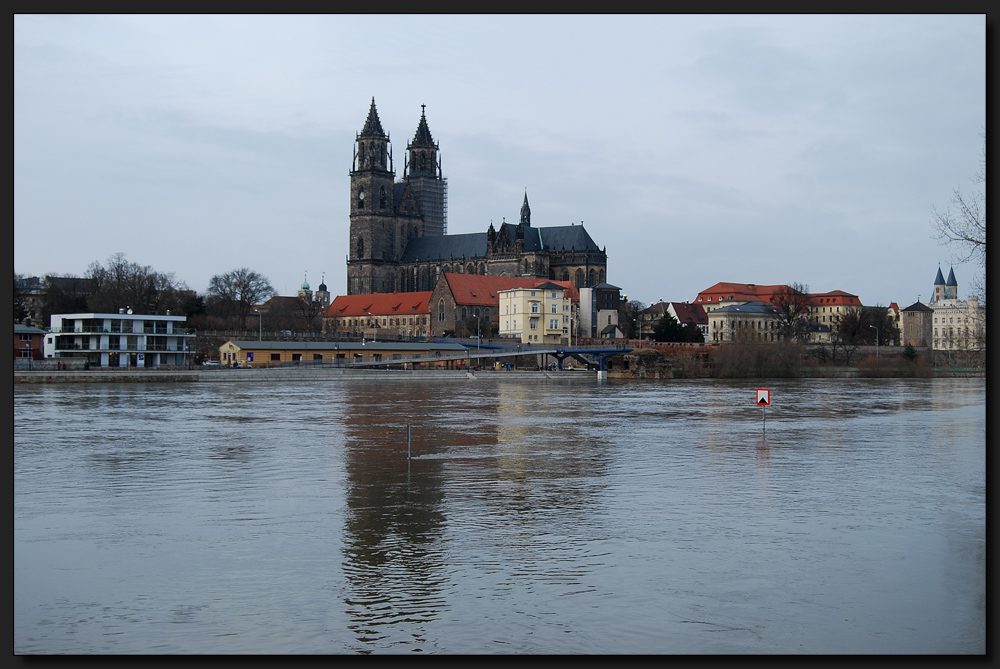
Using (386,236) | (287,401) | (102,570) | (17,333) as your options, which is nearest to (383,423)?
(287,401)

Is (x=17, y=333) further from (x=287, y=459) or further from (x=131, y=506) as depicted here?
(x=131, y=506)

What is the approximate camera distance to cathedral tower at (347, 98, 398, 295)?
523 feet

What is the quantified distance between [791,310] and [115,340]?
76933 mm

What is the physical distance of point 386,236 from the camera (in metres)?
162

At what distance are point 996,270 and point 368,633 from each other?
24.3 feet

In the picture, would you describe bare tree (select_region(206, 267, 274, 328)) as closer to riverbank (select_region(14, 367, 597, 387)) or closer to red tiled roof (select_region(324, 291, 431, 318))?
red tiled roof (select_region(324, 291, 431, 318))

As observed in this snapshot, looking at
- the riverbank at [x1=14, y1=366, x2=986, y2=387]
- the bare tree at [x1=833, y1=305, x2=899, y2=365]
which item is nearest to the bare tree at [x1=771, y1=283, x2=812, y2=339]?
the bare tree at [x1=833, y1=305, x2=899, y2=365]

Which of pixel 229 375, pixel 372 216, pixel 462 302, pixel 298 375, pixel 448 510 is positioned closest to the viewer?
pixel 448 510

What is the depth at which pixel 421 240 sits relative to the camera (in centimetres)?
16350

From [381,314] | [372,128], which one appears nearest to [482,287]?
[381,314]

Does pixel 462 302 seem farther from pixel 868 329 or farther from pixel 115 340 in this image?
pixel 868 329

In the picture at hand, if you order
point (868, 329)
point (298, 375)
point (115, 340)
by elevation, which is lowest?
point (298, 375)

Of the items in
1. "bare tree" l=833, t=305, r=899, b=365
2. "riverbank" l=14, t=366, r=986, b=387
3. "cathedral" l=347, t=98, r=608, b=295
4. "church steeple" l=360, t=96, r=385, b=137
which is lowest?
"riverbank" l=14, t=366, r=986, b=387

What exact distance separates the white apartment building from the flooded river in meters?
52.7
